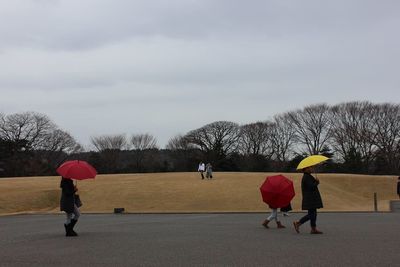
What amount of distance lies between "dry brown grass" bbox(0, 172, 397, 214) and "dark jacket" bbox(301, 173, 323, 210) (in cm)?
1820

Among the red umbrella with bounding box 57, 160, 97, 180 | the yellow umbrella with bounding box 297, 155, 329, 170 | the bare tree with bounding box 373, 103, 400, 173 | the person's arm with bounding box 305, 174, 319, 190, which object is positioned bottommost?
the person's arm with bounding box 305, 174, 319, 190

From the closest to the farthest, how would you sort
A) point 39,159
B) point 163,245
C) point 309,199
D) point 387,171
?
point 163,245
point 309,199
point 387,171
point 39,159

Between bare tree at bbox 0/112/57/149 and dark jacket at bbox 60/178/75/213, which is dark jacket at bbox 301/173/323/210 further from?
bare tree at bbox 0/112/57/149

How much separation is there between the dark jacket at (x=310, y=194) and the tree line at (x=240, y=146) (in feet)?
223

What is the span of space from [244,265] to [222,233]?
5.31 meters

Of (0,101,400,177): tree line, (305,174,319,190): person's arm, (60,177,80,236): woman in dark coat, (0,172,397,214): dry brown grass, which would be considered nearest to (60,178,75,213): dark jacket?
(60,177,80,236): woman in dark coat

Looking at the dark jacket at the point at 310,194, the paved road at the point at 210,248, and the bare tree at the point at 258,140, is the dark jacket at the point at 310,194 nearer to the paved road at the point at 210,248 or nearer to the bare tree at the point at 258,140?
the paved road at the point at 210,248

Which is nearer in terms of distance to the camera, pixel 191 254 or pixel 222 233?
pixel 191 254

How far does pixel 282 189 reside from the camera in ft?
47.9

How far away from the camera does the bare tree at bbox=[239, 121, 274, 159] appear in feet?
327

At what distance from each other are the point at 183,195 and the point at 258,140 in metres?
65.0

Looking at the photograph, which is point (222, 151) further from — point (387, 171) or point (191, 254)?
point (191, 254)

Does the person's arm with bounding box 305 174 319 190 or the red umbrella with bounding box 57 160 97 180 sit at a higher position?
the red umbrella with bounding box 57 160 97 180

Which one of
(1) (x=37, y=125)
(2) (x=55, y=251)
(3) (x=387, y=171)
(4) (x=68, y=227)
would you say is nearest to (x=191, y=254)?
(2) (x=55, y=251)
